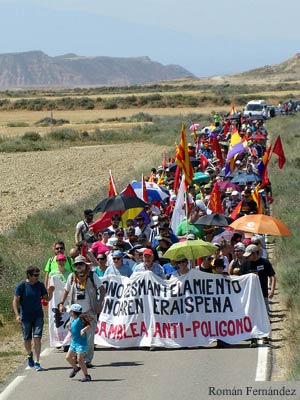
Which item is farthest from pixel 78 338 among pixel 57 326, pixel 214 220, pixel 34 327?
pixel 214 220

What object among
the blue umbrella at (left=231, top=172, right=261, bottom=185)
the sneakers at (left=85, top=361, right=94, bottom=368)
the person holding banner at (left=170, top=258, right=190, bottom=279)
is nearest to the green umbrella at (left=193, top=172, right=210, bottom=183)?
the blue umbrella at (left=231, top=172, right=261, bottom=185)

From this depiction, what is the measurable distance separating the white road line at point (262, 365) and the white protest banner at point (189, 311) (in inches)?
15.1

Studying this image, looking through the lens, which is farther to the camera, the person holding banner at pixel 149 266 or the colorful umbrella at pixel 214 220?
the colorful umbrella at pixel 214 220

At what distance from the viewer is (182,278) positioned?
13219 millimetres

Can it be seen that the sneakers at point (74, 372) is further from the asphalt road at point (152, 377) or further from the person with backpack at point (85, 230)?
A: the person with backpack at point (85, 230)

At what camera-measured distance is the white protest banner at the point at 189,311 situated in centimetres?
1310

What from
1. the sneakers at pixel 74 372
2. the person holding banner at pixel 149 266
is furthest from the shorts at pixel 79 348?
the person holding banner at pixel 149 266

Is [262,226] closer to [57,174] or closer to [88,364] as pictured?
[88,364]

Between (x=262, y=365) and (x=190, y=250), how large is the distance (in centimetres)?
205

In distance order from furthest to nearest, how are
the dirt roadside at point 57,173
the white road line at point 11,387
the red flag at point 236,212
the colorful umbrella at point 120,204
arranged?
1. the dirt roadside at point 57,173
2. the red flag at point 236,212
3. the colorful umbrella at point 120,204
4. the white road line at point 11,387

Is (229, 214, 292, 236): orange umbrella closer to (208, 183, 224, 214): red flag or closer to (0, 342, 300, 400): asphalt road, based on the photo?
(0, 342, 300, 400): asphalt road

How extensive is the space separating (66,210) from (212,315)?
610 inches

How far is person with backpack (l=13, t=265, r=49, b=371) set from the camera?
12.2 metres

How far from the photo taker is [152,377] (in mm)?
11578
